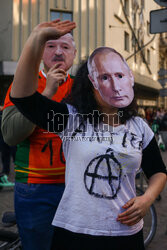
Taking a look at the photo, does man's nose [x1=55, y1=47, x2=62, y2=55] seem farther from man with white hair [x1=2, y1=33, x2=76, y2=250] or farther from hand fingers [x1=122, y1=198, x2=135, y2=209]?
hand fingers [x1=122, y1=198, x2=135, y2=209]

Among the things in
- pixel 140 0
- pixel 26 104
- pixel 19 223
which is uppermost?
pixel 140 0

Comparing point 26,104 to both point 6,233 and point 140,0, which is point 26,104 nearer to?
point 6,233

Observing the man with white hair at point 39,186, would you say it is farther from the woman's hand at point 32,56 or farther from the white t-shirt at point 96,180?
the woman's hand at point 32,56

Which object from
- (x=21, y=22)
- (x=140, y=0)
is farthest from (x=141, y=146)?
(x=140, y=0)

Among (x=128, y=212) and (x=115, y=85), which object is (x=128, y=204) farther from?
(x=115, y=85)

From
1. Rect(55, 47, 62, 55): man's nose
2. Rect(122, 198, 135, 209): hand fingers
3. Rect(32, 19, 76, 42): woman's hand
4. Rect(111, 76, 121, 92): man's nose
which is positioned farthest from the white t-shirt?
Rect(55, 47, 62, 55): man's nose

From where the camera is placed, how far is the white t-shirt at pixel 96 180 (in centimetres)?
109

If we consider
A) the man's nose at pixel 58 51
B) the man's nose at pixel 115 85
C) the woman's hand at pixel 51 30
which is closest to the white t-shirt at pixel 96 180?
the man's nose at pixel 115 85

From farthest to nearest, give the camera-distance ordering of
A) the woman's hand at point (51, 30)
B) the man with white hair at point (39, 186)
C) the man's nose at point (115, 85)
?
the man with white hair at point (39, 186), the man's nose at point (115, 85), the woman's hand at point (51, 30)

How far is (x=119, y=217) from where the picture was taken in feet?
3.57

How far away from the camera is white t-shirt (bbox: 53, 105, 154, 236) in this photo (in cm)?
109

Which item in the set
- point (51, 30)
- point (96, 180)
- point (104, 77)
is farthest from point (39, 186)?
point (51, 30)

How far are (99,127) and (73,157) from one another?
0.52ft

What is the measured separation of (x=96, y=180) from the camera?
1.09m
